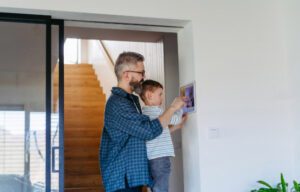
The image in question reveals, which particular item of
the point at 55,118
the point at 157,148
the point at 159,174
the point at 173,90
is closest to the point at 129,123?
the point at 157,148

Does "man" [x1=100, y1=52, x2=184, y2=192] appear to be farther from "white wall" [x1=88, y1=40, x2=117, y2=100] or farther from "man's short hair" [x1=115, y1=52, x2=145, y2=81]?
"white wall" [x1=88, y1=40, x2=117, y2=100]

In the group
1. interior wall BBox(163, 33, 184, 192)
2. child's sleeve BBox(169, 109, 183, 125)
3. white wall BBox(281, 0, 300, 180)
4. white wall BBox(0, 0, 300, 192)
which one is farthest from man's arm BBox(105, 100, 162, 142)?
interior wall BBox(163, 33, 184, 192)

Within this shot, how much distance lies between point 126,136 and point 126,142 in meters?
0.04

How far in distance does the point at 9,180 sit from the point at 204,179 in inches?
52.8

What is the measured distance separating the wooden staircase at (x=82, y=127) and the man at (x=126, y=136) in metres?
2.91

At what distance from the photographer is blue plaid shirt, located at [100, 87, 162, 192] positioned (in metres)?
2.41

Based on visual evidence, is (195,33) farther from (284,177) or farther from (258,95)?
(284,177)

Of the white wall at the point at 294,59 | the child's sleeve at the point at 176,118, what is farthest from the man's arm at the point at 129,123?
the white wall at the point at 294,59

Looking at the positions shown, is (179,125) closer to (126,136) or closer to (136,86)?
(136,86)

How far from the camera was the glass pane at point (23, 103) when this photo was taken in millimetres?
2643

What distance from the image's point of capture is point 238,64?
307cm

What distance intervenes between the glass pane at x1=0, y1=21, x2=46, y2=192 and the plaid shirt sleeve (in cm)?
59

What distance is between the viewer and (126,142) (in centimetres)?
247

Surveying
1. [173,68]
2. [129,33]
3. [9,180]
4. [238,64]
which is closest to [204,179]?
[238,64]
